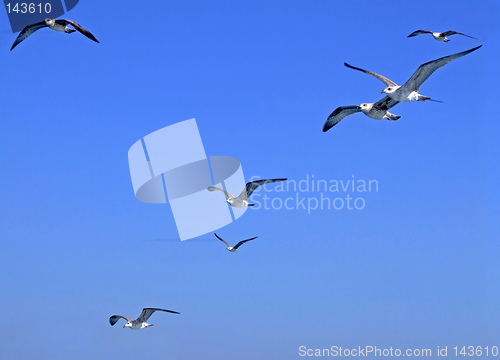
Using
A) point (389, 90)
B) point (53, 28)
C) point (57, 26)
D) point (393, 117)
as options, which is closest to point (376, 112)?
point (393, 117)

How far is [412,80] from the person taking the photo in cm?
1584

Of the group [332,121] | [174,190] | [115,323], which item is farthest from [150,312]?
[332,121]

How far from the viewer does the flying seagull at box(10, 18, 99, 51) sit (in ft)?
56.4

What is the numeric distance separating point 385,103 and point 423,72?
2.00 meters

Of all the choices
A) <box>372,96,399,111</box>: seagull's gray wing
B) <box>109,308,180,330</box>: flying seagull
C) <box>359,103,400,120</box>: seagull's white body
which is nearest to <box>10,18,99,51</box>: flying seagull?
<box>359,103,400,120</box>: seagull's white body

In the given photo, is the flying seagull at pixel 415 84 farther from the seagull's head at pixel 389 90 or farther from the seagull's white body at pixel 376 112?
the seagull's white body at pixel 376 112

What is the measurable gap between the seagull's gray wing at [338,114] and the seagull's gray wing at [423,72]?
230cm

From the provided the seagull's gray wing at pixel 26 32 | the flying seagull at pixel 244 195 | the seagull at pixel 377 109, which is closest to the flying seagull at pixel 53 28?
the seagull's gray wing at pixel 26 32

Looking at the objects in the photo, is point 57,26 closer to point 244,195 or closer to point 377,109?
point 244,195

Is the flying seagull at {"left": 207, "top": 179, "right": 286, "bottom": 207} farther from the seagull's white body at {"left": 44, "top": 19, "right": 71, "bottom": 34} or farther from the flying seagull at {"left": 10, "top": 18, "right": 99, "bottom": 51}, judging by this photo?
the seagull's white body at {"left": 44, "top": 19, "right": 71, "bottom": 34}

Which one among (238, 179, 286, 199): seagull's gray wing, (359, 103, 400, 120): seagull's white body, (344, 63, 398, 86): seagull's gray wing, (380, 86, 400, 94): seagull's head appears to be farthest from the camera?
(238, 179, 286, 199): seagull's gray wing

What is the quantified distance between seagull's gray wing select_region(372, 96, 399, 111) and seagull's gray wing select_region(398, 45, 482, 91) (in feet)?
2.52

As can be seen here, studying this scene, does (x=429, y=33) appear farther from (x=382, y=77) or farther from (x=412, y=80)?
(x=412, y=80)

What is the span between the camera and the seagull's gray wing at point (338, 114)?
60.5 ft
